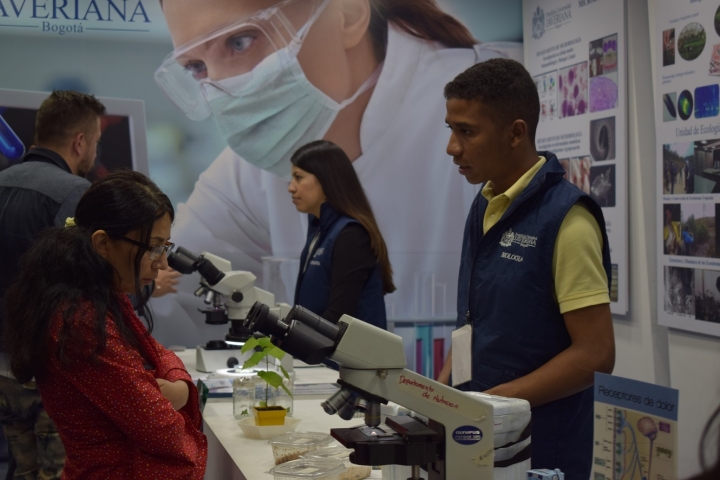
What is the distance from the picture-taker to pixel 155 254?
5.75 feet

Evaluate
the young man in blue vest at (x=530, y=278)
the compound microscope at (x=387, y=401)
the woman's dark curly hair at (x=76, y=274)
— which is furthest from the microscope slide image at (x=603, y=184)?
the compound microscope at (x=387, y=401)

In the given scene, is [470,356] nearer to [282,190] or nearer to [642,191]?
[642,191]

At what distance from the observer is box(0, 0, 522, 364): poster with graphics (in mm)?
4613

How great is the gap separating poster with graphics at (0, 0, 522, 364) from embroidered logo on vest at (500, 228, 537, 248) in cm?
316

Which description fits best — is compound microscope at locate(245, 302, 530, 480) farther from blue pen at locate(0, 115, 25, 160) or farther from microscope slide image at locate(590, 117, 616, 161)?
blue pen at locate(0, 115, 25, 160)

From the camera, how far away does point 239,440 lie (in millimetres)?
2137

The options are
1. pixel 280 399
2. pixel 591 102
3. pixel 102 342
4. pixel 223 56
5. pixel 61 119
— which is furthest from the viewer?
pixel 223 56

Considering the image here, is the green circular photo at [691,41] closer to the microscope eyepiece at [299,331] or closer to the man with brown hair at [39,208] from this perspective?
the man with brown hair at [39,208]

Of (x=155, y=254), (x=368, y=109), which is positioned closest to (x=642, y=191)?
(x=368, y=109)

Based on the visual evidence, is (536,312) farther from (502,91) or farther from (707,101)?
(707,101)

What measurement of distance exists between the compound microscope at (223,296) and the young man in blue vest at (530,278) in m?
1.50

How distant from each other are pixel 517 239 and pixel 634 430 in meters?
0.65

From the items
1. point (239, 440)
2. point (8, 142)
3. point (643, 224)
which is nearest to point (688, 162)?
point (643, 224)

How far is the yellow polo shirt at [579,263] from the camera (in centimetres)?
164
